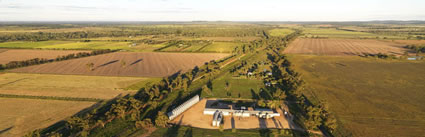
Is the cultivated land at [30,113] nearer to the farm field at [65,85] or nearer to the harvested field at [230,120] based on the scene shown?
the farm field at [65,85]

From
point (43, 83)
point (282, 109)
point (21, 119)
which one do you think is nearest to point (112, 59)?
point (43, 83)

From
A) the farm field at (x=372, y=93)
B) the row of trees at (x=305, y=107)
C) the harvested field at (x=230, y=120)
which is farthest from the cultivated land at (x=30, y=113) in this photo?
the farm field at (x=372, y=93)

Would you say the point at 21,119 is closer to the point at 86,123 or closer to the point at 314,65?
the point at 86,123

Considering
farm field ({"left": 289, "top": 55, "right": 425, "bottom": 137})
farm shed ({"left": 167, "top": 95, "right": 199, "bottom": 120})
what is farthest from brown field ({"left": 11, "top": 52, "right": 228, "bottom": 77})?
farm field ({"left": 289, "top": 55, "right": 425, "bottom": 137})

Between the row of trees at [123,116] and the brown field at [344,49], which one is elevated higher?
the brown field at [344,49]

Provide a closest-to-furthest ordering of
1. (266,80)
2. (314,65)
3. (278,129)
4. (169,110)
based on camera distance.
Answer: (278,129), (169,110), (266,80), (314,65)

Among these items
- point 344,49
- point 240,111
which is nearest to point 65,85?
point 240,111

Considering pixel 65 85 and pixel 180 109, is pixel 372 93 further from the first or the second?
pixel 65 85
